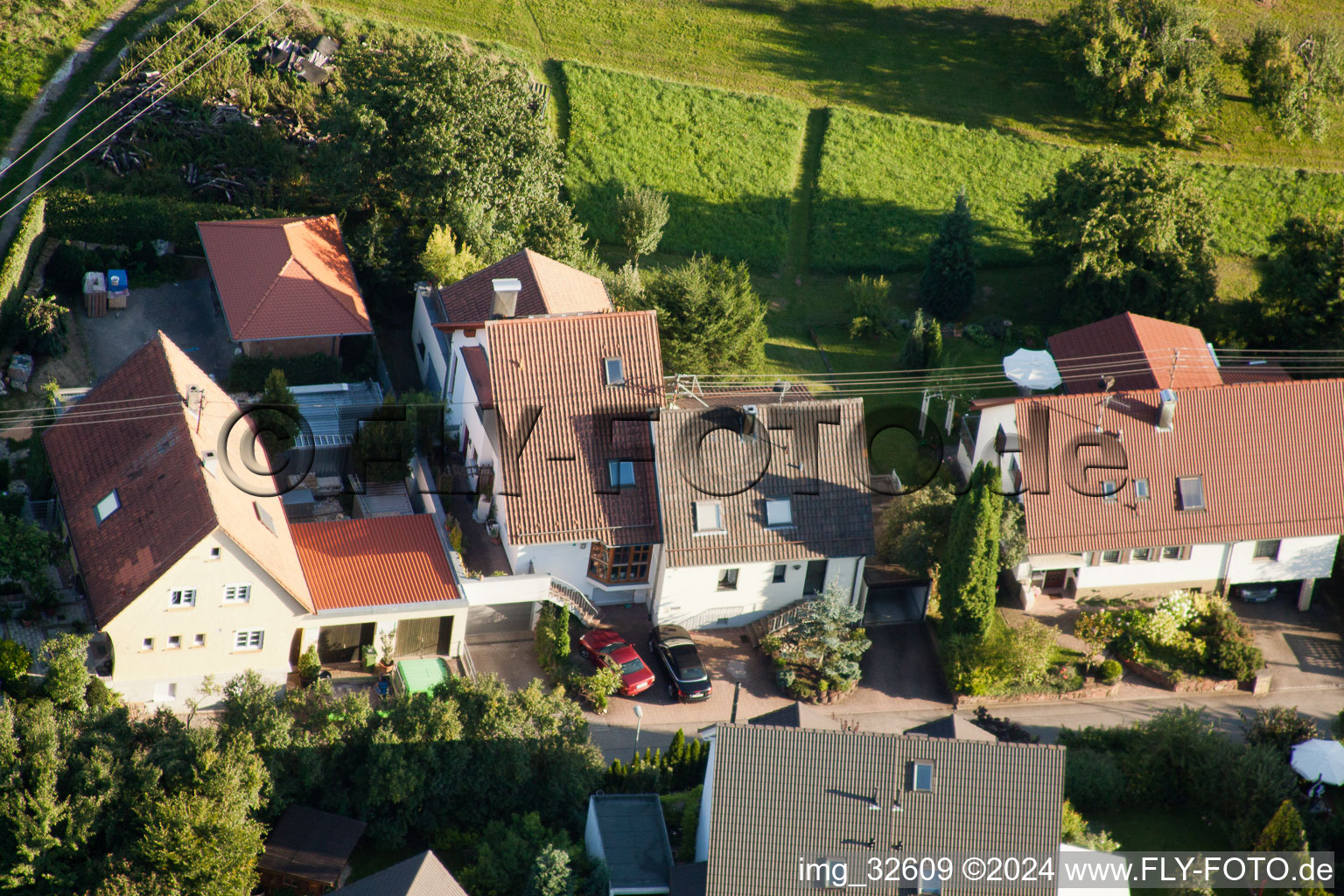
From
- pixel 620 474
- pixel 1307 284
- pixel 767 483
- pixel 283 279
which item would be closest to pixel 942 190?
pixel 1307 284

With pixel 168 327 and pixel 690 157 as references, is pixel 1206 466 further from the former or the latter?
pixel 168 327

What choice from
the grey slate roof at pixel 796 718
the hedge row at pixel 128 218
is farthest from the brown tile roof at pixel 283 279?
the grey slate roof at pixel 796 718

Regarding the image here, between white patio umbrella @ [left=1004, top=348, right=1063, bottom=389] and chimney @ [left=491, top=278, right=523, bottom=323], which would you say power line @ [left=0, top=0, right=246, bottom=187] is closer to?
chimney @ [left=491, top=278, right=523, bottom=323]

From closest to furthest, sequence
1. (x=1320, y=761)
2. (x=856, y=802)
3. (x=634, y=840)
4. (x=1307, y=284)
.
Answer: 1. (x=856, y=802)
2. (x=634, y=840)
3. (x=1320, y=761)
4. (x=1307, y=284)

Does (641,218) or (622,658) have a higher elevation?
(641,218)

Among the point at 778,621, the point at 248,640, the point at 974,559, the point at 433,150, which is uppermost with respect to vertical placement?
the point at 433,150

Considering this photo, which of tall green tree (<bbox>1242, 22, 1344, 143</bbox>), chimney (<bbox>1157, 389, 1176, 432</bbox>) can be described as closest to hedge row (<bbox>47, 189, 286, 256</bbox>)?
chimney (<bbox>1157, 389, 1176, 432</bbox>)
